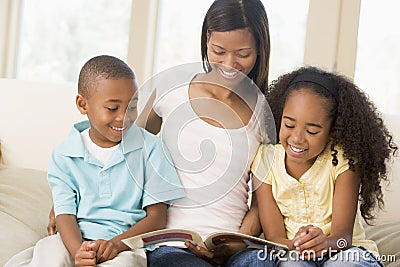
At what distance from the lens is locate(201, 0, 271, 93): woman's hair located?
147 cm

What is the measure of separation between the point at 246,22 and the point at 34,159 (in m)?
1.02

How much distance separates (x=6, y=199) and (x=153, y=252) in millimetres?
649

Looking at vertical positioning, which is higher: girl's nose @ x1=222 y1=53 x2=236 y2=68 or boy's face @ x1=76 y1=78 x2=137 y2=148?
girl's nose @ x1=222 y1=53 x2=236 y2=68

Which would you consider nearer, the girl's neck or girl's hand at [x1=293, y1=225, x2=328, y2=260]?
girl's hand at [x1=293, y1=225, x2=328, y2=260]

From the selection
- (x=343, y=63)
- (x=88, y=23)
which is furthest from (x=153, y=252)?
(x=88, y=23)

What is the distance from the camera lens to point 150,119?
1.54 metres

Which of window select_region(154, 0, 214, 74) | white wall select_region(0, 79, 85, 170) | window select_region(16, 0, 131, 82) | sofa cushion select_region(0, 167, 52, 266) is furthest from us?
window select_region(16, 0, 131, 82)

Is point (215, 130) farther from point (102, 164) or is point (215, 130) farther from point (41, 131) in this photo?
point (41, 131)

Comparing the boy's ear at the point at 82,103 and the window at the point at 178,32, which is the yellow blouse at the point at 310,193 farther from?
the window at the point at 178,32

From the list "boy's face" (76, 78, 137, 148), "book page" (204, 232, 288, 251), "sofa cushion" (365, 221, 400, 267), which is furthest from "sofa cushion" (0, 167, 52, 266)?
"sofa cushion" (365, 221, 400, 267)

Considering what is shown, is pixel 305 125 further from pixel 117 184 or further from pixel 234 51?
pixel 117 184

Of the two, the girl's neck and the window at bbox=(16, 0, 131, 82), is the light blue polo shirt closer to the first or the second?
the girl's neck

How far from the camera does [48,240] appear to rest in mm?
1426

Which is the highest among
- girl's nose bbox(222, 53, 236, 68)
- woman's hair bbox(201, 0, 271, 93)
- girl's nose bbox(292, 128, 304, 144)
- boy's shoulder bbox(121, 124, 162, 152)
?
woman's hair bbox(201, 0, 271, 93)
